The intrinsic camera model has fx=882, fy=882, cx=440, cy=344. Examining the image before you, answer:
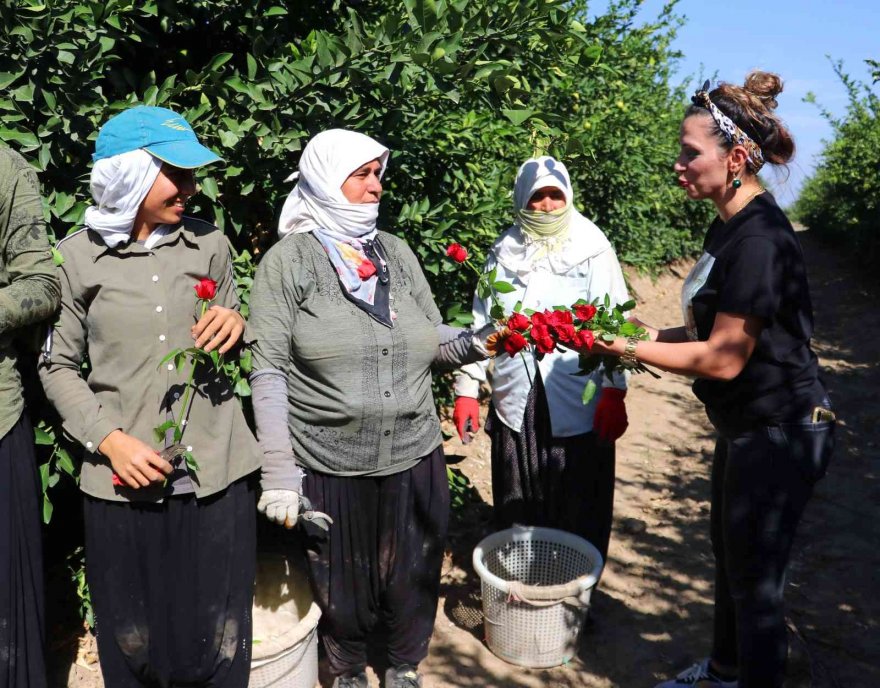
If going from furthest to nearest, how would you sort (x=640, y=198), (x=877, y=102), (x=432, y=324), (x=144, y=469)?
(x=877, y=102) → (x=640, y=198) → (x=432, y=324) → (x=144, y=469)

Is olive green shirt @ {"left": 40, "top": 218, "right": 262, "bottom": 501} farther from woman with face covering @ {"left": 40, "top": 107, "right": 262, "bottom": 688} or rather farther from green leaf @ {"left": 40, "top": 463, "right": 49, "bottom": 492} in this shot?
green leaf @ {"left": 40, "top": 463, "right": 49, "bottom": 492}

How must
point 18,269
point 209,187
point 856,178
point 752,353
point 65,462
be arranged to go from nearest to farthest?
point 18,269
point 752,353
point 65,462
point 209,187
point 856,178

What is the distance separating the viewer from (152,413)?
2.53 m

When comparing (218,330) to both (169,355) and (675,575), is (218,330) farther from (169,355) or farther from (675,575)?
(675,575)

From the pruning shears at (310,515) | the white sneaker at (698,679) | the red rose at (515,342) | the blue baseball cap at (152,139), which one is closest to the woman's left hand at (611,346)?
the red rose at (515,342)

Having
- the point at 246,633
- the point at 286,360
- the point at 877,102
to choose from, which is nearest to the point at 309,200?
the point at 286,360

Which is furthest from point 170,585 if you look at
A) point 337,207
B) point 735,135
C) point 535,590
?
point 735,135

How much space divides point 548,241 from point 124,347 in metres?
1.77

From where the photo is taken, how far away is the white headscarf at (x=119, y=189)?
95.0 inches

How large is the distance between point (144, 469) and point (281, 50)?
1.65 m

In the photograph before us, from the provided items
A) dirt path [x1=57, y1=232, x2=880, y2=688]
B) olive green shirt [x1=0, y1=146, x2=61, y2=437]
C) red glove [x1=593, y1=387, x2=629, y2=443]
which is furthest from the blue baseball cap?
Result: dirt path [x1=57, y1=232, x2=880, y2=688]

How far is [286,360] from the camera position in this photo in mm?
2848

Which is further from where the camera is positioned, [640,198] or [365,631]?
[640,198]

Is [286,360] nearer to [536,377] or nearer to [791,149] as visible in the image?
[536,377]
